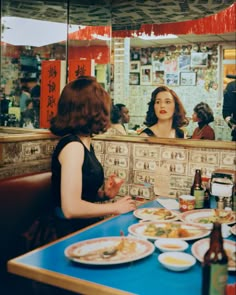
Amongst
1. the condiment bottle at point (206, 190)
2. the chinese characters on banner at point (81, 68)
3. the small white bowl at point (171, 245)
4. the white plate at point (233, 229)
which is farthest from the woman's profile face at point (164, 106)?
the small white bowl at point (171, 245)

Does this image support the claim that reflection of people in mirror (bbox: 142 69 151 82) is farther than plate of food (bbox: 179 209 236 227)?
Yes

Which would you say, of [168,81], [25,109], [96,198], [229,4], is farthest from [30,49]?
[96,198]

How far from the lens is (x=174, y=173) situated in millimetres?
2533

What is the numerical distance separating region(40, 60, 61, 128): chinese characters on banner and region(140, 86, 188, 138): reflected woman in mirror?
2.93 ft

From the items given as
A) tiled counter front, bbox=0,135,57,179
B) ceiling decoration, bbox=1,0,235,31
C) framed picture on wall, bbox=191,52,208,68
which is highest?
ceiling decoration, bbox=1,0,235,31

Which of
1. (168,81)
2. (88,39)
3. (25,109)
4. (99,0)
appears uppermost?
(99,0)

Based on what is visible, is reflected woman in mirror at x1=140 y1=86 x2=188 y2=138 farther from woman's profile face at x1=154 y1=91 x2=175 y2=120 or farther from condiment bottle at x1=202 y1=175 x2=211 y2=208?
condiment bottle at x1=202 y1=175 x2=211 y2=208

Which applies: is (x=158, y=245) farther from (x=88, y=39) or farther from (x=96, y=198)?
(x=88, y=39)

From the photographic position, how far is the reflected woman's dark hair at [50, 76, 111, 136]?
6.81 feet

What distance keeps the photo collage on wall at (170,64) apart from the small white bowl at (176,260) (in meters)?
2.32

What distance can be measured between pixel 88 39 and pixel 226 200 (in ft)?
7.02

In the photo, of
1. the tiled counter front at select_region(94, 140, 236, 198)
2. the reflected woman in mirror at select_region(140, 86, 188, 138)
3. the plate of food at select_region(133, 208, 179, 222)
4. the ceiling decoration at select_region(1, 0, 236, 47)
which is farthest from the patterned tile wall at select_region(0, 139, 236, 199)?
the ceiling decoration at select_region(1, 0, 236, 47)

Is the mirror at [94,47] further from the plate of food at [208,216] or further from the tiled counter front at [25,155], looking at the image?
the plate of food at [208,216]

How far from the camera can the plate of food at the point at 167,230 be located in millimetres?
1514
